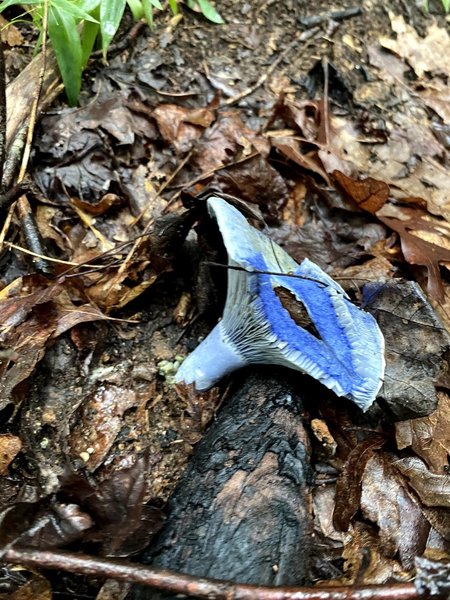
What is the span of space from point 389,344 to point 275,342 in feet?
2.35

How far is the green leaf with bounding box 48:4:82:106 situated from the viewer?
2.70 m

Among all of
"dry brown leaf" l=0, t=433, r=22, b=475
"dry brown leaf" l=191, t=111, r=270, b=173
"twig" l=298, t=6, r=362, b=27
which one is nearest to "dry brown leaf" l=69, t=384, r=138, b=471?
"dry brown leaf" l=0, t=433, r=22, b=475

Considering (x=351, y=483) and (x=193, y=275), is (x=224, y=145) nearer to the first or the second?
(x=193, y=275)

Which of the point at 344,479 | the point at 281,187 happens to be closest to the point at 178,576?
the point at 344,479

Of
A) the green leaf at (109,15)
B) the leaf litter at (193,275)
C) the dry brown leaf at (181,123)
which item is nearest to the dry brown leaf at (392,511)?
the leaf litter at (193,275)

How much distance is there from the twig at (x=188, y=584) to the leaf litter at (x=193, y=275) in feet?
0.35

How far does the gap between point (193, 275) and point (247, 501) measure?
1.13 metres

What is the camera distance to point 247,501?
1.82 m

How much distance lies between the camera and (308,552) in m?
1.84

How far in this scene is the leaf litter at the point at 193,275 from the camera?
81.7 inches

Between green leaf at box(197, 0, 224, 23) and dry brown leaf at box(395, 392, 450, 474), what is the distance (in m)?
2.85

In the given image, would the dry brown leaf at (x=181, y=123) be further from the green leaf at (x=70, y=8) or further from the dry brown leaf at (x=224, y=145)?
the green leaf at (x=70, y=8)

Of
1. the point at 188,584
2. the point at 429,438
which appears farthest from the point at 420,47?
the point at 188,584

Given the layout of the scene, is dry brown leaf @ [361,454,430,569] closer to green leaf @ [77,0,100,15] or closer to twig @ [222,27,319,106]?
twig @ [222,27,319,106]
